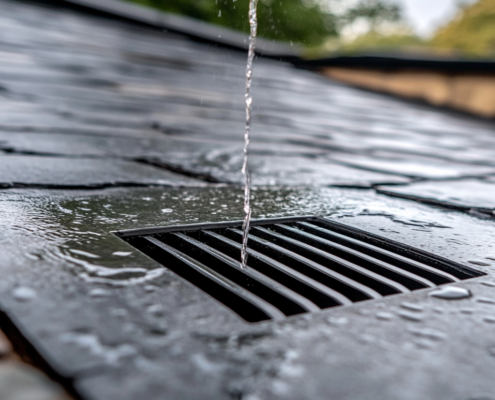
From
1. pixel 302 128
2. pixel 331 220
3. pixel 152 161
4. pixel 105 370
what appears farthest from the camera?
pixel 302 128

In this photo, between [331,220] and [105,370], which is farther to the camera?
[331,220]

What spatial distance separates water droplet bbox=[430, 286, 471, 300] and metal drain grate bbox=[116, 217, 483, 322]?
4 cm

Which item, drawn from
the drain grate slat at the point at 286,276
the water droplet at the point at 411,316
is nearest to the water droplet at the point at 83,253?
the drain grate slat at the point at 286,276

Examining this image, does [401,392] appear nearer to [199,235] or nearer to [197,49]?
[199,235]

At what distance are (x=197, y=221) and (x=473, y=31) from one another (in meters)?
28.7

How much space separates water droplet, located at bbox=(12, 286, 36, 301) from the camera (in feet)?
2.05

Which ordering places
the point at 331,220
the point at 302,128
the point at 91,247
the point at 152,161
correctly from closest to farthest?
the point at 91,247 < the point at 331,220 < the point at 152,161 < the point at 302,128

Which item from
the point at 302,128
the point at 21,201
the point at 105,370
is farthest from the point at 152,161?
the point at 302,128

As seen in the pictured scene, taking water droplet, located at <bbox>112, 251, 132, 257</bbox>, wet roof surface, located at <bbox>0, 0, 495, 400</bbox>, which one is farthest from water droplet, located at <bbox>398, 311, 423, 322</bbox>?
water droplet, located at <bbox>112, 251, 132, 257</bbox>

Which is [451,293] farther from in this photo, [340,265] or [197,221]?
[197,221]

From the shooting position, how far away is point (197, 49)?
21.9ft

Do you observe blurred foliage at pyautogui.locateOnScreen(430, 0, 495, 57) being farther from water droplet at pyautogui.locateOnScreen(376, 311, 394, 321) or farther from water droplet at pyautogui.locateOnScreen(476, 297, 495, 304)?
water droplet at pyautogui.locateOnScreen(376, 311, 394, 321)

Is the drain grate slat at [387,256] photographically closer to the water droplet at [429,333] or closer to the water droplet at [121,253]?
the water droplet at [429,333]

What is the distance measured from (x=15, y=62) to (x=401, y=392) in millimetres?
3533
